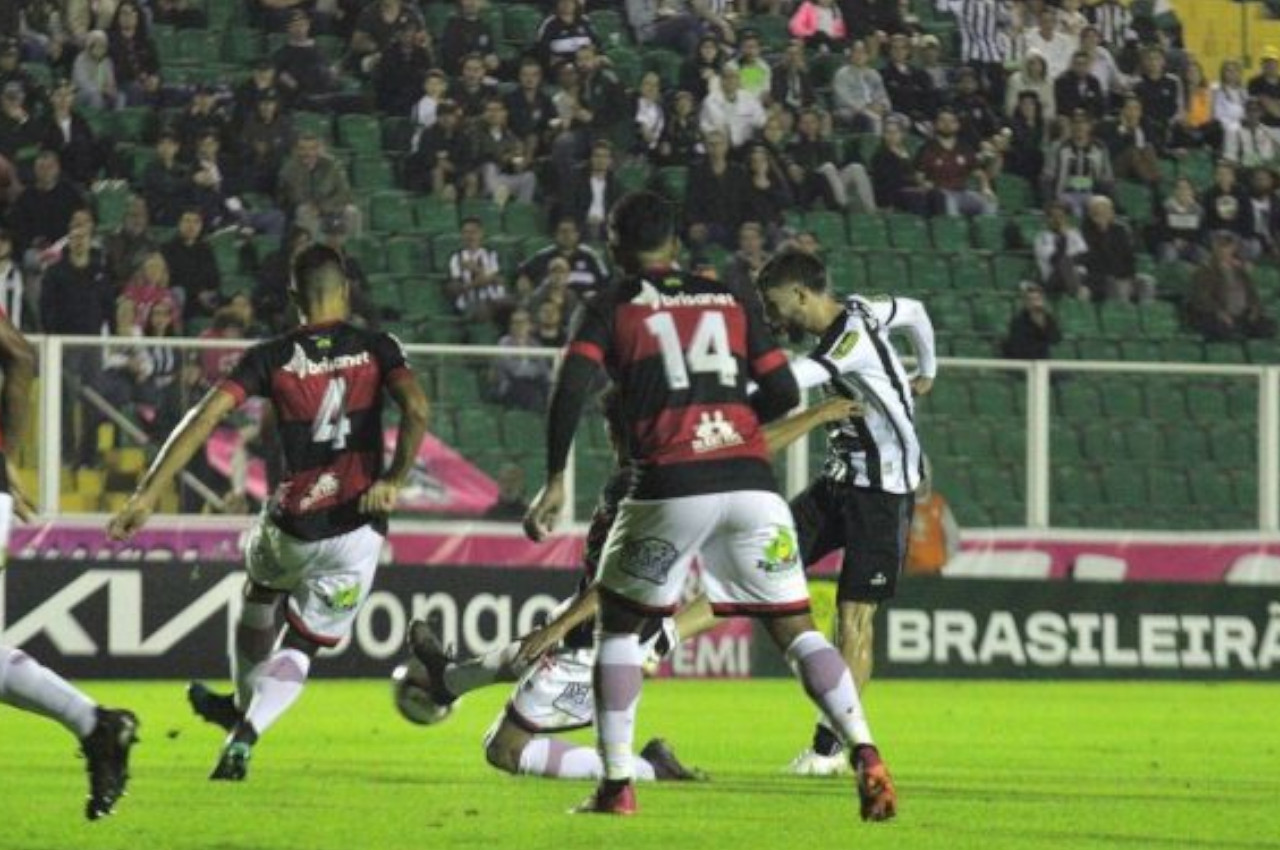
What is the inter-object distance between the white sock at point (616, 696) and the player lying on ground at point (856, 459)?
2410 mm

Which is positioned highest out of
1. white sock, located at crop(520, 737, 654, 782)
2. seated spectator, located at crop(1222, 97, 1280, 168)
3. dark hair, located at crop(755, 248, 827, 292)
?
dark hair, located at crop(755, 248, 827, 292)

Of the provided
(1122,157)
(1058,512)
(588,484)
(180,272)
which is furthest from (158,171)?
(1122,157)

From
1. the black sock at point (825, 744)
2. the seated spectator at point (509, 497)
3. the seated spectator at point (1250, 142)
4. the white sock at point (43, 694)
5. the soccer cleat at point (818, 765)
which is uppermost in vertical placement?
the white sock at point (43, 694)

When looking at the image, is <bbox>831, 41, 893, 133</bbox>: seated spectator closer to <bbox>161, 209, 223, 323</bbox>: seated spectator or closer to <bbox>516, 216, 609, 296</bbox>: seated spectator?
<bbox>516, 216, 609, 296</bbox>: seated spectator

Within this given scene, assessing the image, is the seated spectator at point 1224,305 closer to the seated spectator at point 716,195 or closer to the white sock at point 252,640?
the seated spectator at point 716,195

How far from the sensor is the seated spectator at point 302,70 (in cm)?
2392

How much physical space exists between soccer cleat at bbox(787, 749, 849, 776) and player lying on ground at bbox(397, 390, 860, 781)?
65 centimetres

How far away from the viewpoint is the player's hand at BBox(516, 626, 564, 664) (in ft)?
35.7

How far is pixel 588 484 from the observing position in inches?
790

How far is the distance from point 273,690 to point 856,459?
2.70 metres

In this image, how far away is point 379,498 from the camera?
10.9m

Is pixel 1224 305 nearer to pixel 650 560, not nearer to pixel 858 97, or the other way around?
pixel 858 97

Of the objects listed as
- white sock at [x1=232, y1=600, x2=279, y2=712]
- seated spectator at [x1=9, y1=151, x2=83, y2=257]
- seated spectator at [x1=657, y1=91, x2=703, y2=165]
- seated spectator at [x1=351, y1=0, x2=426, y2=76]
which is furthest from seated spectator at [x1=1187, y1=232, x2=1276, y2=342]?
white sock at [x1=232, y1=600, x2=279, y2=712]

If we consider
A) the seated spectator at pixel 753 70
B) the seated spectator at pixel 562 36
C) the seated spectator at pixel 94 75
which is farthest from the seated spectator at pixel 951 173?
the seated spectator at pixel 94 75
